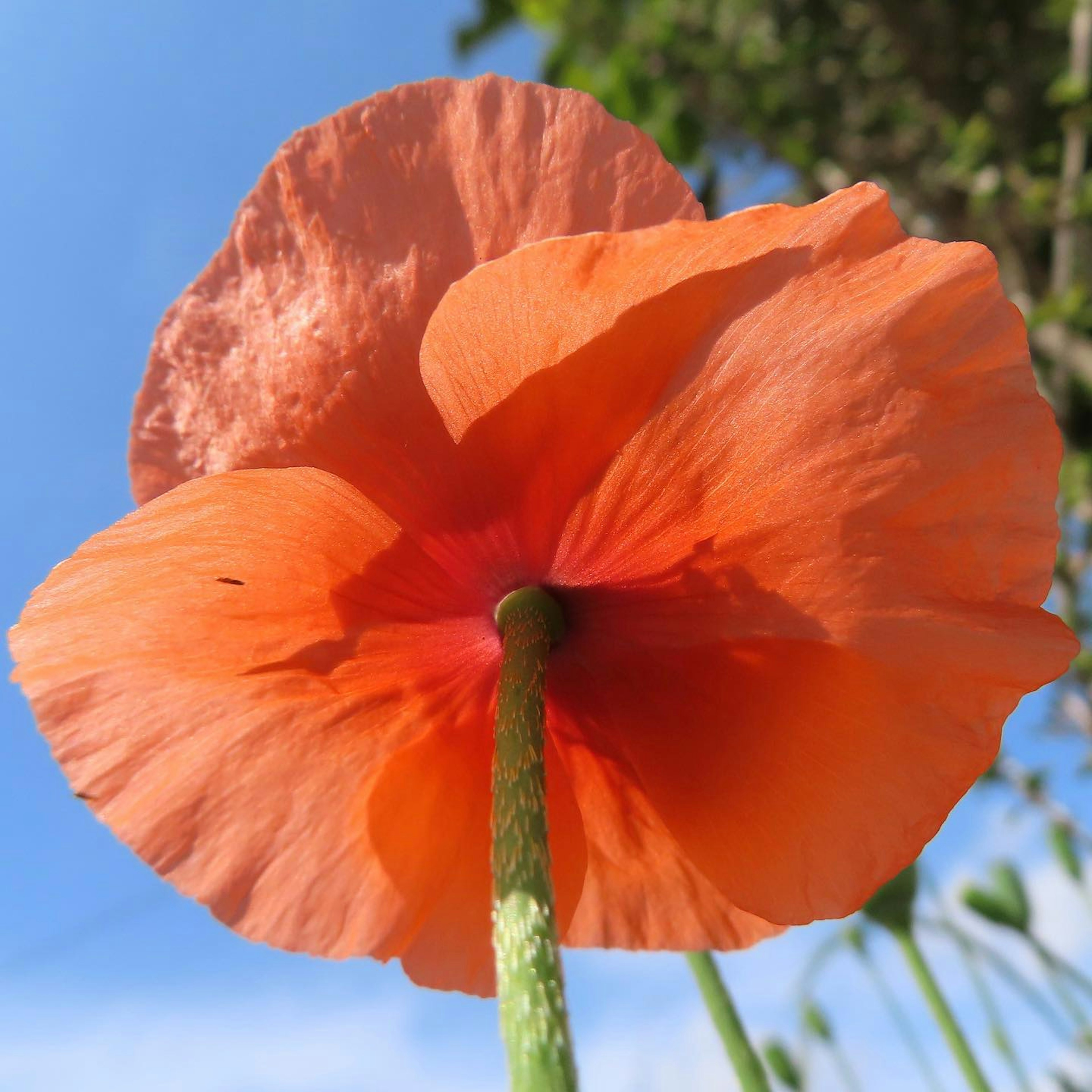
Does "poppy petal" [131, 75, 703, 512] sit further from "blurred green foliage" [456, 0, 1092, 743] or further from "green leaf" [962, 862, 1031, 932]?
"blurred green foliage" [456, 0, 1092, 743]

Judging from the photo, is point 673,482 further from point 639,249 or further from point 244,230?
point 244,230

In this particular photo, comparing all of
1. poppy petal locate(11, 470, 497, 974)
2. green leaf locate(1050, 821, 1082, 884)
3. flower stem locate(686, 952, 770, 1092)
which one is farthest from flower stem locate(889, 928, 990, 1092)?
green leaf locate(1050, 821, 1082, 884)

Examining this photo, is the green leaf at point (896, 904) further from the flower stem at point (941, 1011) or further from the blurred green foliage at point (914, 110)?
the blurred green foliage at point (914, 110)

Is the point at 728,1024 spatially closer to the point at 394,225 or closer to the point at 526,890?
the point at 526,890

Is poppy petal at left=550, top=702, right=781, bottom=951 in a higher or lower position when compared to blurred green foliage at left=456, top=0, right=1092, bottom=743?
lower

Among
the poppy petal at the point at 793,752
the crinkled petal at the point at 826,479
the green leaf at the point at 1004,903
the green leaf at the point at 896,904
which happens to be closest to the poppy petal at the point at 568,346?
the crinkled petal at the point at 826,479
